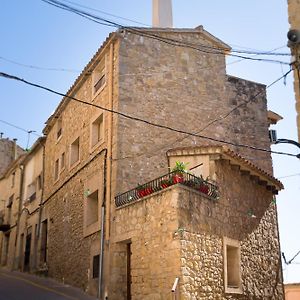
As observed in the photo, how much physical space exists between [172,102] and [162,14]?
423cm

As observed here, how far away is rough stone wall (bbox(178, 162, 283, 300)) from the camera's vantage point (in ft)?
40.6

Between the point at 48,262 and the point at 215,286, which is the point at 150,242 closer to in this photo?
the point at 215,286

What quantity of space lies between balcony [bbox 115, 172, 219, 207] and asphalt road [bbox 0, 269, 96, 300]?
346cm

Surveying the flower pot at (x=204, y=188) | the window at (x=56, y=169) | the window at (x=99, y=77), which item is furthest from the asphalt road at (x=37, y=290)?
the window at (x=99, y=77)

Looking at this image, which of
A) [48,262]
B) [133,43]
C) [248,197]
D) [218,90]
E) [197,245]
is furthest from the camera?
[48,262]

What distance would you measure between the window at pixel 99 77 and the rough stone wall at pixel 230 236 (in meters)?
5.87

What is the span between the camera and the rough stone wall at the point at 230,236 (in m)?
12.4

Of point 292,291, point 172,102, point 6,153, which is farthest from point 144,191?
point 6,153

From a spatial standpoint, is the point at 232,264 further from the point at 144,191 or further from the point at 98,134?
the point at 98,134

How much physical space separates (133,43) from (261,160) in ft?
20.9

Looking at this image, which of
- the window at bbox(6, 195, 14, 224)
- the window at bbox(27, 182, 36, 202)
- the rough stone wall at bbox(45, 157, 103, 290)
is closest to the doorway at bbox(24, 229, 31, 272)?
the window at bbox(27, 182, 36, 202)

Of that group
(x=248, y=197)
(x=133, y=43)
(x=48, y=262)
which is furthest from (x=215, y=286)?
(x=48, y=262)

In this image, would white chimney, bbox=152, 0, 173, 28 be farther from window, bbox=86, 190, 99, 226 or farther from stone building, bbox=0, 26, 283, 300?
window, bbox=86, 190, 99, 226

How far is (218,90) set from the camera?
18812mm
